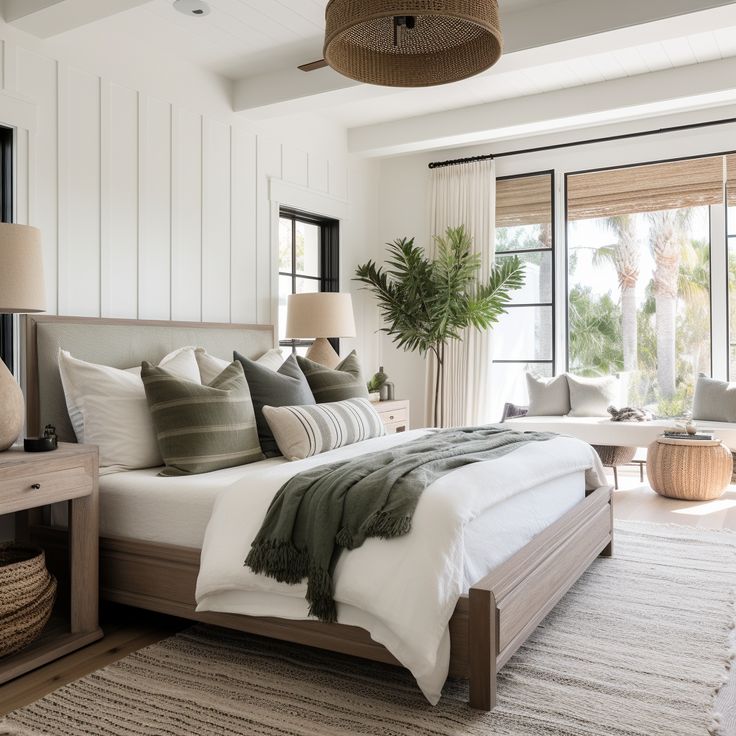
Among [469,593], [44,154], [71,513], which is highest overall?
[44,154]

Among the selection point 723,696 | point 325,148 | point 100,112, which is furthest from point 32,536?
point 325,148

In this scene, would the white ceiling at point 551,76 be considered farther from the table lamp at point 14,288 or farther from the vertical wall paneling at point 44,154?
the table lamp at point 14,288

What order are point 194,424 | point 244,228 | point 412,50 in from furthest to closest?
1. point 244,228
2. point 194,424
3. point 412,50

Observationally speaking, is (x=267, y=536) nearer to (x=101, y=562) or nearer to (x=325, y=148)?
(x=101, y=562)

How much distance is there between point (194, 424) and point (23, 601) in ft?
2.85

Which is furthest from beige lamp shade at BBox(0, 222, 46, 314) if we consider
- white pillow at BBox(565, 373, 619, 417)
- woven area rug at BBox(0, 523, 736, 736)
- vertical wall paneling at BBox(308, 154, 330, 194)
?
white pillow at BBox(565, 373, 619, 417)

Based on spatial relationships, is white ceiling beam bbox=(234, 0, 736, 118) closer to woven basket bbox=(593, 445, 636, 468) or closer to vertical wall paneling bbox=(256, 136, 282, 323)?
vertical wall paneling bbox=(256, 136, 282, 323)

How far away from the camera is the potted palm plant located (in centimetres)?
575

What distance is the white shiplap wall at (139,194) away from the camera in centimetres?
350

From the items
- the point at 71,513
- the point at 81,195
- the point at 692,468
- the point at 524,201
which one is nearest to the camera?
the point at 71,513

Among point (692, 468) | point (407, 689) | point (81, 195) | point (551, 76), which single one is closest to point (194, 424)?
point (407, 689)

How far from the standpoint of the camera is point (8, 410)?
8.36 ft

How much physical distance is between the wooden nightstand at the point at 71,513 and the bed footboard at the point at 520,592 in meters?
1.39

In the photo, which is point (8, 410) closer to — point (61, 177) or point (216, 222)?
point (61, 177)
